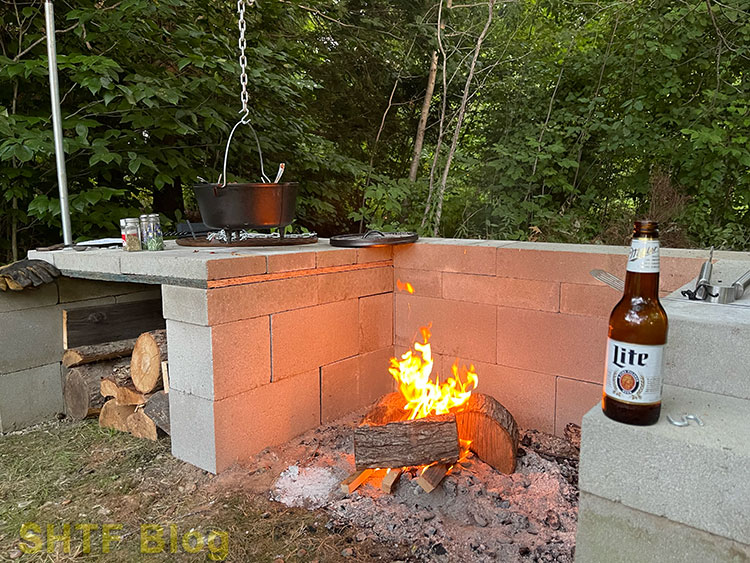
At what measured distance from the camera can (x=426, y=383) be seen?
9.42 ft

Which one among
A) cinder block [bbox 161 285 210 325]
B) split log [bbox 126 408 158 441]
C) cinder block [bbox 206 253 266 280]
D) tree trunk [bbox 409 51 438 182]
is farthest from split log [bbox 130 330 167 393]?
tree trunk [bbox 409 51 438 182]

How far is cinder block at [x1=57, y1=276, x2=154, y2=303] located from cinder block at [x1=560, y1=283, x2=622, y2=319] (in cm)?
260

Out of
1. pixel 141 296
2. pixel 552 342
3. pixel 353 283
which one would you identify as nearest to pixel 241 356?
pixel 353 283

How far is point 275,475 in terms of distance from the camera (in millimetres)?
2287

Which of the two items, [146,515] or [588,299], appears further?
[588,299]

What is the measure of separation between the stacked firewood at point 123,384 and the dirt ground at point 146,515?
0.18m

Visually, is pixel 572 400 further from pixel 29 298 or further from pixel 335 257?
pixel 29 298

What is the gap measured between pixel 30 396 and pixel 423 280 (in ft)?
7.80

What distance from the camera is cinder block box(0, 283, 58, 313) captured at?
2.82 m

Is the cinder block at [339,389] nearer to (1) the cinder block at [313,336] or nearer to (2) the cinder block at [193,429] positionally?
(1) the cinder block at [313,336]

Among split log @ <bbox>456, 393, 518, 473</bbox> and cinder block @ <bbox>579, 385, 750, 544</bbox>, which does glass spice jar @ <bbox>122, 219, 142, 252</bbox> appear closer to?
split log @ <bbox>456, 393, 518, 473</bbox>

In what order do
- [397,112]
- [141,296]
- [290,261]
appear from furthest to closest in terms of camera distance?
1. [397,112]
2. [141,296]
3. [290,261]

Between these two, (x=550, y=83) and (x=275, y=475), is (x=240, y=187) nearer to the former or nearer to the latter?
(x=275, y=475)

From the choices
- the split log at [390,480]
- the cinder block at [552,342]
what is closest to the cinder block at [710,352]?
the split log at [390,480]
